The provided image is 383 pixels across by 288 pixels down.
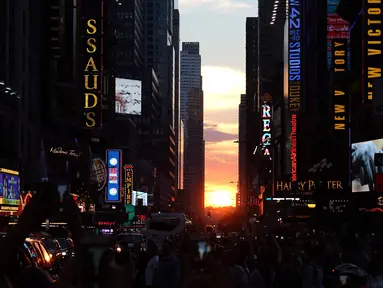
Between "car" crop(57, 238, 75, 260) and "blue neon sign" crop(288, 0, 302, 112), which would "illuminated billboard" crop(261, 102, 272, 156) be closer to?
"blue neon sign" crop(288, 0, 302, 112)

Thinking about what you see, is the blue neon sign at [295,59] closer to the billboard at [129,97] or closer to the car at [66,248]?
the car at [66,248]

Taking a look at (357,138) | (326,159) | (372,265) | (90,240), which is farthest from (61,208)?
(326,159)

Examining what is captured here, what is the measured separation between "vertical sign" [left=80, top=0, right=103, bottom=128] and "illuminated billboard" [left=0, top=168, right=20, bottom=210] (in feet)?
87.1

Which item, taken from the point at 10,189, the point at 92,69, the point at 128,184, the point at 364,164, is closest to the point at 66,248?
the point at 10,189

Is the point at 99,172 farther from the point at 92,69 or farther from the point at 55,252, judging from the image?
the point at 55,252

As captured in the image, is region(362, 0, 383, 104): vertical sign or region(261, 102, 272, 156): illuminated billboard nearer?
region(362, 0, 383, 104): vertical sign

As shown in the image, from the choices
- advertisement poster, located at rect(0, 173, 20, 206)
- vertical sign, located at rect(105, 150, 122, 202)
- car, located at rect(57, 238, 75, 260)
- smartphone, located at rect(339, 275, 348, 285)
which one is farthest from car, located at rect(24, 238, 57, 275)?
Result: vertical sign, located at rect(105, 150, 122, 202)

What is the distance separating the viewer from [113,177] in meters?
114

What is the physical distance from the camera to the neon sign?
14100cm

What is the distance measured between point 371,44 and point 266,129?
9918cm

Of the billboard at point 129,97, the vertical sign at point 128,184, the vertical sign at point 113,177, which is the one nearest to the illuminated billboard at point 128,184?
the vertical sign at point 128,184

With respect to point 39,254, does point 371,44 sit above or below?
above

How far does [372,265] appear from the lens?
1316 centimetres

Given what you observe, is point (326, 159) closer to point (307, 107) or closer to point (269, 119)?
point (307, 107)
